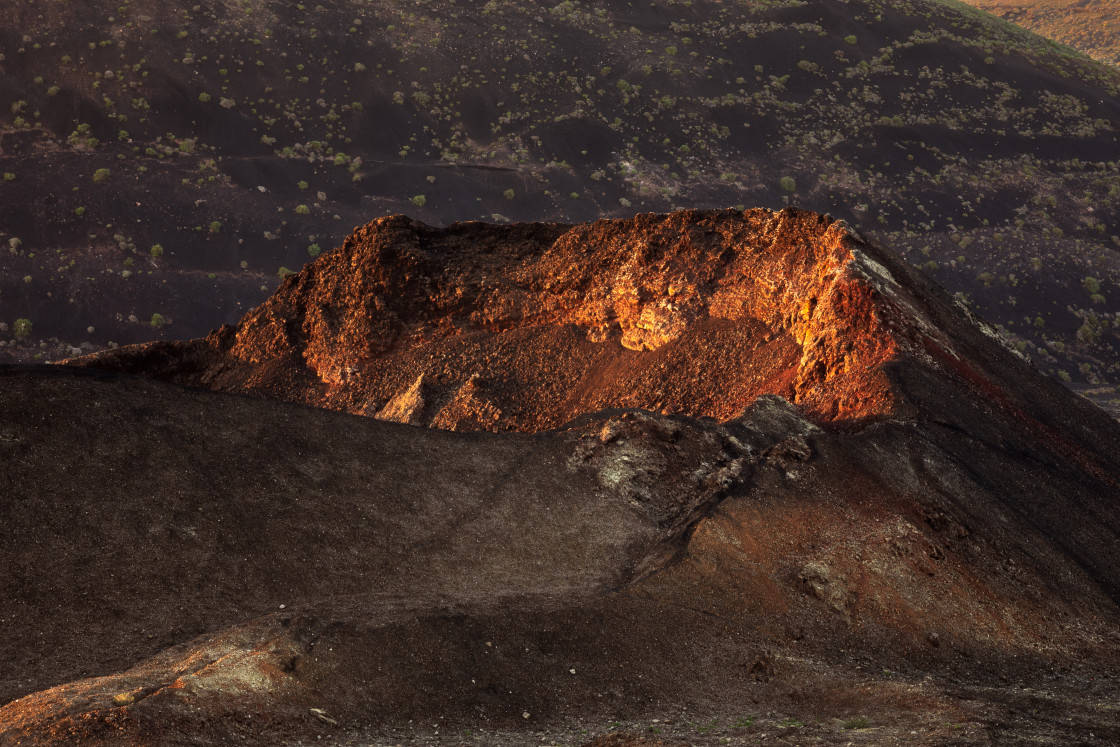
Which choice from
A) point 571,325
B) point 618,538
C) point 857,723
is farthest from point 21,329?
point 857,723

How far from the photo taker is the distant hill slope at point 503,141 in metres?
57.7

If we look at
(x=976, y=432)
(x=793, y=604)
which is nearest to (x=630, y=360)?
(x=976, y=432)

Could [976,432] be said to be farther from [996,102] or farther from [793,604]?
[996,102]

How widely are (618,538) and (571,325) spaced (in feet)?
28.9

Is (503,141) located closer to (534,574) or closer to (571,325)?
(571,325)

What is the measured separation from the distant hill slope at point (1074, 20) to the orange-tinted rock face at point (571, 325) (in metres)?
123

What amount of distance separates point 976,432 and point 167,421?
14.9 meters

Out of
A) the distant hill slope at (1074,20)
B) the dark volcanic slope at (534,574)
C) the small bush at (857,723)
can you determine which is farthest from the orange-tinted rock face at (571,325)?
the distant hill slope at (1074,20)

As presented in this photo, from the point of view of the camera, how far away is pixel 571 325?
23.6m

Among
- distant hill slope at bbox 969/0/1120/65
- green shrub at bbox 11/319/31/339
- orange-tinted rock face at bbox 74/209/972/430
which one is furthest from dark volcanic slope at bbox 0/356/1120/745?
distant hill slope at bbox 969/0/1120/65

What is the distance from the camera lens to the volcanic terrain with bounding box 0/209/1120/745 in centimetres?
1051

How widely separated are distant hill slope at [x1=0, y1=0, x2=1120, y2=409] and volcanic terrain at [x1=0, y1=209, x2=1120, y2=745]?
129 feet

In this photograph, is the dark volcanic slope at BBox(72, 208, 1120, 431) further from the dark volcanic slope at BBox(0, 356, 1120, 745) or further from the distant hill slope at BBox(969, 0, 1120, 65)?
the distant hill slope at BBox(969, 0, 1120, 65)

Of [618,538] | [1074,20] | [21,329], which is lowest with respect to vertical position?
[21,329]
